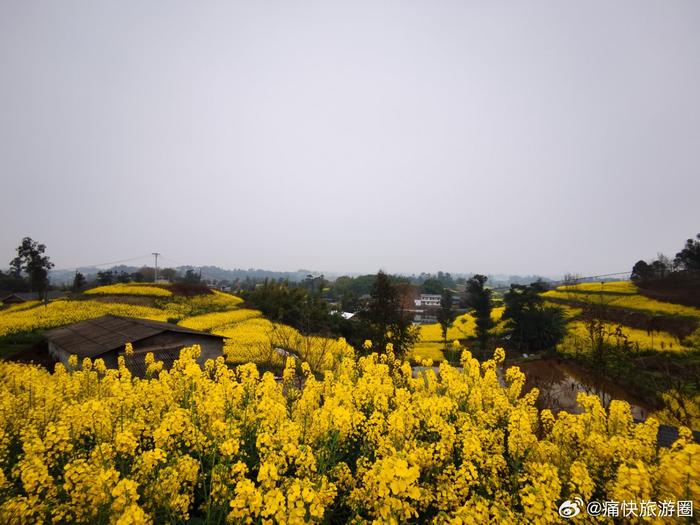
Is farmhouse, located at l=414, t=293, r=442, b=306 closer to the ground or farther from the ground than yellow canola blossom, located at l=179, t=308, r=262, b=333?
closer to the ground

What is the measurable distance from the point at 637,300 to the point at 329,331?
31.6 m

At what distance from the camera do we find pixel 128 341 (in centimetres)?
1501

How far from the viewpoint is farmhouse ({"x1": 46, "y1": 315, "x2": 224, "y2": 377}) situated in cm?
1473

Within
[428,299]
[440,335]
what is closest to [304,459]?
[440,335]

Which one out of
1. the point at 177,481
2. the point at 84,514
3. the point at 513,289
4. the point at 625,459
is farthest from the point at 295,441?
the point at 513,289

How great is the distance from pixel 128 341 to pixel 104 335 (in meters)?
3.06

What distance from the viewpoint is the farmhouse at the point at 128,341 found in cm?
1473

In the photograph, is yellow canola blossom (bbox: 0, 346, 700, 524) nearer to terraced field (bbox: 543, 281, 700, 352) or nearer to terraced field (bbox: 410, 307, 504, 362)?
terraced field (bbox: 543, 281, 700, 352)

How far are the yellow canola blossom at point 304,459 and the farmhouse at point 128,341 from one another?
7922 millimetres

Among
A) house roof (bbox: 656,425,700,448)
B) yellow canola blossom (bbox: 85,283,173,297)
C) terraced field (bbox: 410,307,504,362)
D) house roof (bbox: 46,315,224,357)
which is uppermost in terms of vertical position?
yellow canola blossom (bbox: 85,283,173,297)

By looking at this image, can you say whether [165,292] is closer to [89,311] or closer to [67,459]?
[89,311]

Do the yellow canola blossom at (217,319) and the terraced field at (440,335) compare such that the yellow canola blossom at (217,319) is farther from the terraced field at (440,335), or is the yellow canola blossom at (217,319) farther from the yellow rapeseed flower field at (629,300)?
the yellow rapeseed flower field at (629,300)

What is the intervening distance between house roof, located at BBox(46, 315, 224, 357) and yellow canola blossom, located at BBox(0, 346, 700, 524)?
A: 27.4 feet

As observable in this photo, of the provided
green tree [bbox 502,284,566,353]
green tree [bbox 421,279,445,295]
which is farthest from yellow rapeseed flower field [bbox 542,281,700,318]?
green tree [bbox 421,279,445,295]
